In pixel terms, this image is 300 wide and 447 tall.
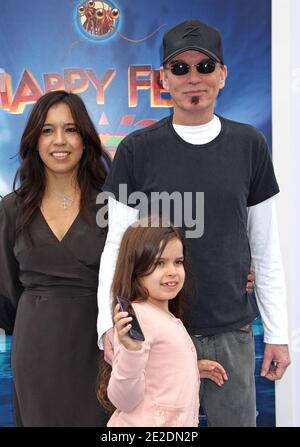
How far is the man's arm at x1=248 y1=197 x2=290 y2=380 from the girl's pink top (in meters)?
0.32

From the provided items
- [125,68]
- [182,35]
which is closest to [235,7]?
[125,68]

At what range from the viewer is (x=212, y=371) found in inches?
62.3

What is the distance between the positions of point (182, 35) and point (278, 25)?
1.18 m

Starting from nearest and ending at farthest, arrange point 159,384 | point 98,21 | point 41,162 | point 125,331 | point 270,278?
point 125,331, point 159,384, point 270,278, point 41,162, point 98,21

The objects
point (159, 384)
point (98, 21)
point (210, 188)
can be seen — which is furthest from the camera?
point (98, 21)

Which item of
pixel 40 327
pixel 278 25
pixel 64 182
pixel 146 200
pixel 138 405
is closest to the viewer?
pixel 138 405

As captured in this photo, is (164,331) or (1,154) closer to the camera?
(164,331)

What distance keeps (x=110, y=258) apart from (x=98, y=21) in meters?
1.45

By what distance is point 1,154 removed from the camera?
2.71 meters

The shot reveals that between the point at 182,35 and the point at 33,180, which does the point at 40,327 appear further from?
the point at 182,35

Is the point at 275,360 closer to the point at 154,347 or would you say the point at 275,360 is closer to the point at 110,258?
the point at 154,347

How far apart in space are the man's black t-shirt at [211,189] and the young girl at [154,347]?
0.06 meters

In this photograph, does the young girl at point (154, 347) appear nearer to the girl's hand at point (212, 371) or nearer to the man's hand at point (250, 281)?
the girl's hand at point (212, 371)

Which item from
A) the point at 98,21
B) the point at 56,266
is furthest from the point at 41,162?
the point at 98,21
